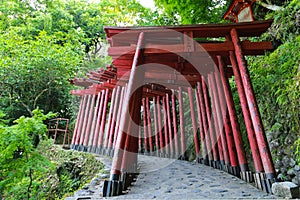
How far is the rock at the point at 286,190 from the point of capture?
3.06 m

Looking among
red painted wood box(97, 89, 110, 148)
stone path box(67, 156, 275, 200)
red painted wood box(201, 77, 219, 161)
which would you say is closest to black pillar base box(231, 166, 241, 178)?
stone path box(67, 156, 275, 200)

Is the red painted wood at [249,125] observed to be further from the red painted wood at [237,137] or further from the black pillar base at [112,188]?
the black pillar base at [112,188]

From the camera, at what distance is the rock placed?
3.06 meters

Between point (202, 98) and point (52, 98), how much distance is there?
39.2 feet

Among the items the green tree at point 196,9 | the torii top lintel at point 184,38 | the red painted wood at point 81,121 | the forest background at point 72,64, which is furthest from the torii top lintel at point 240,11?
the red painted wood at point 81,121

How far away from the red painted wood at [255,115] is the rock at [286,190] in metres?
0.28

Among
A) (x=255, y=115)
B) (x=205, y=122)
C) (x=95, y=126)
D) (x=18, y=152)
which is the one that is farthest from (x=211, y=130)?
(x=95, y=126)

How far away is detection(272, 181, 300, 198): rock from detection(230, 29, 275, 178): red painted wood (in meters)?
0.28

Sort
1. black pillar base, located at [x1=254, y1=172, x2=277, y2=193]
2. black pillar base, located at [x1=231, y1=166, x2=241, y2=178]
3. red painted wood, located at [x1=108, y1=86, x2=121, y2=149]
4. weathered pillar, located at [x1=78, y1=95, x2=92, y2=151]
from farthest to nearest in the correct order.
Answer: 1. weathered pillar, located at [x1=78, y1=95, x2=92, y2=151]
2. red painted wood, located at [x1=108, y1=86, x2=121, y2=149]
3. black pillar base, located at [x1=231, y1=166, x2=241, y2=178]
4. black pillar base, located at [x1=254, y1=172, x2=277, y2=193]

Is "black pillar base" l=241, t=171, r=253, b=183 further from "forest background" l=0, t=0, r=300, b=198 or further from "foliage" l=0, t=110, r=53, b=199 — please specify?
"foliage" l=0, t=110, r=53, b=199

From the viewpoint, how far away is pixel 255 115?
4004 millimetres

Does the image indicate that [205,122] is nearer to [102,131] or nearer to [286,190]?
[286,190]

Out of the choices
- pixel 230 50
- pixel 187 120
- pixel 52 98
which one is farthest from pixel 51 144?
pixel 230 50

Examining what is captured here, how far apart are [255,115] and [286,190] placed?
52.9 inches
